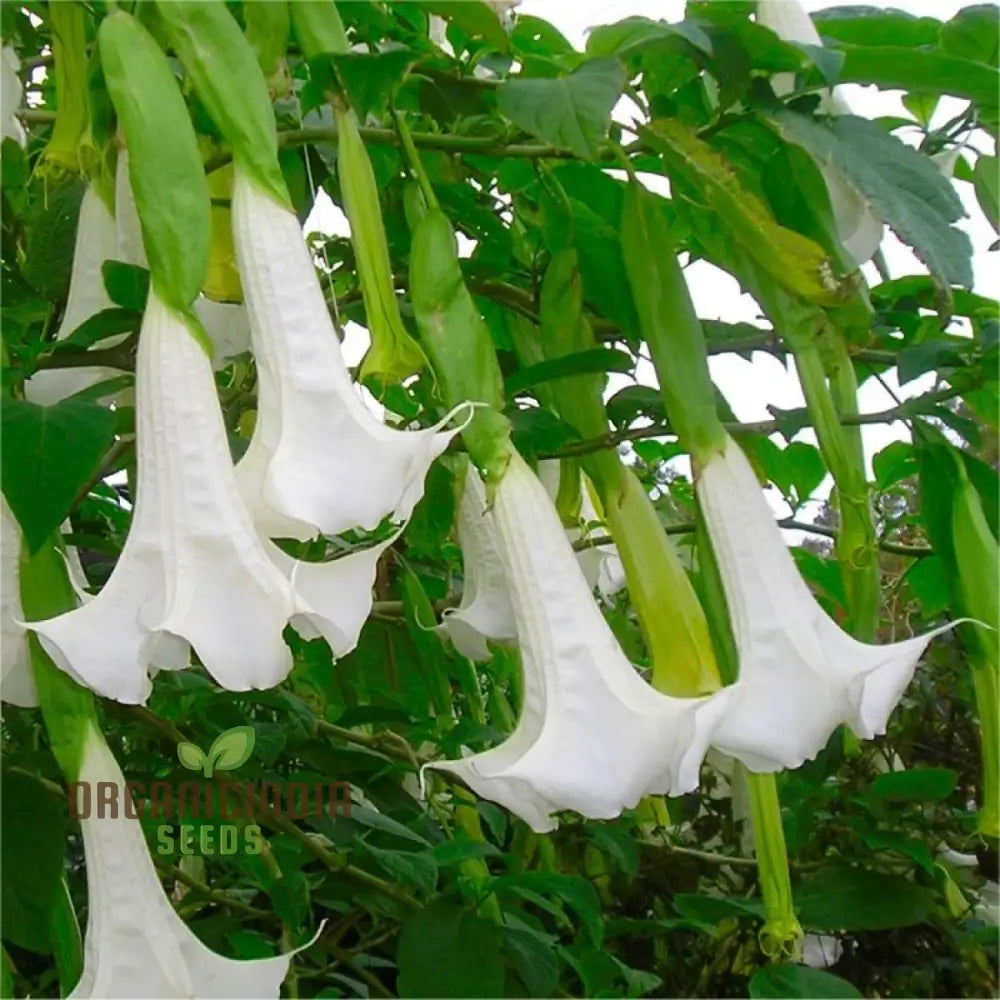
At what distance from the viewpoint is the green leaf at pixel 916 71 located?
21.1 inches

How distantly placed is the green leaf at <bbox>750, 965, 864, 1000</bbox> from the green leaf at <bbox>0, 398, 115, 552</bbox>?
1.80ft

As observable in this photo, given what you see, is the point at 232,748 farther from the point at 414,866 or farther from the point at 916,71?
the point at 916,71

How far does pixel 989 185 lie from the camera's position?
64 cm

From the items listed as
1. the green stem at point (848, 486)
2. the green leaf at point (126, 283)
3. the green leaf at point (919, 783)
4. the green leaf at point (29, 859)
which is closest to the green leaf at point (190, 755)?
the green leaf at point (29, 859)

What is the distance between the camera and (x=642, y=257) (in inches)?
20.7

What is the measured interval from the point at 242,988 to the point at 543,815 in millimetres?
162

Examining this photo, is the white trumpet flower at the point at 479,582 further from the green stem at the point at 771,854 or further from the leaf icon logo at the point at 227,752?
the leaf icon logo at the point at 227,752

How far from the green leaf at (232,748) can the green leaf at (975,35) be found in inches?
22.4

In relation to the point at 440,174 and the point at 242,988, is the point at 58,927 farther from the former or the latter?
the point at 440,174

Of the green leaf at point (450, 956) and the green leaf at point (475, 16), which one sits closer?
the green leaf at point (475, 16)

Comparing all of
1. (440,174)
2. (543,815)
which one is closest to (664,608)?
(543,815)

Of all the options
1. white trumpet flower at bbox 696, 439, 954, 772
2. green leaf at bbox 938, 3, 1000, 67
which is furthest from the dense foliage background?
white trumpet flower at bbox 696, 439, 954, 772

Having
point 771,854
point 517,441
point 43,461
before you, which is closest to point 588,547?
point 517,441

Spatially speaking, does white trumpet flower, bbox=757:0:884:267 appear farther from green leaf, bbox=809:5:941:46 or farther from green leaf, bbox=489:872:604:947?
green leaf, bbox=489:872:604:947
